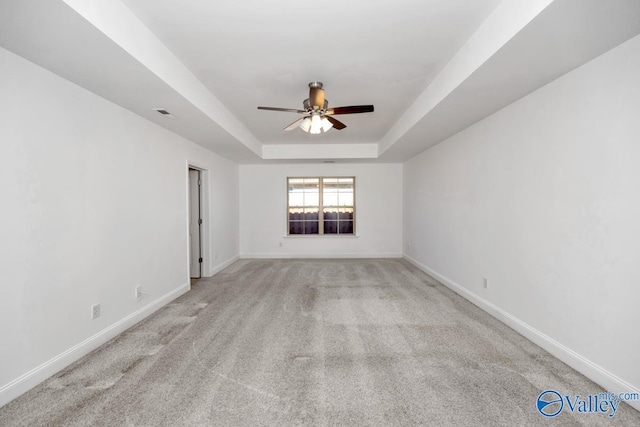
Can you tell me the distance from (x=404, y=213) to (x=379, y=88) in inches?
157

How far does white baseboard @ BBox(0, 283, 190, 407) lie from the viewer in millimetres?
1838

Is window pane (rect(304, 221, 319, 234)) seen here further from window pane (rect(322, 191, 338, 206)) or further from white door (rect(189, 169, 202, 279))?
white door (rect(189, 169, 202, 279))

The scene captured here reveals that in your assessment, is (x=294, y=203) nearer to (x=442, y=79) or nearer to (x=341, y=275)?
(x=341, y=275)

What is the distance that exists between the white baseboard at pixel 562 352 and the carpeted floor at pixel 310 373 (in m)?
0.06

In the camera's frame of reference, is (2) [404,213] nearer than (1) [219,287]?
No

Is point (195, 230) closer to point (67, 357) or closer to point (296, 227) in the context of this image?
point (296, 227)

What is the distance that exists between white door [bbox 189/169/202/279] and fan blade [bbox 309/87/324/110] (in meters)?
3.06

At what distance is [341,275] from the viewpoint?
5.19 metres

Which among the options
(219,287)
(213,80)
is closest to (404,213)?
(219,287)

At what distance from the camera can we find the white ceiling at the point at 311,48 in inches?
65.2

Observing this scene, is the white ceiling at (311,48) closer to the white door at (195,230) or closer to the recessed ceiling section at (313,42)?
the recessed ceiling section at (313,42)

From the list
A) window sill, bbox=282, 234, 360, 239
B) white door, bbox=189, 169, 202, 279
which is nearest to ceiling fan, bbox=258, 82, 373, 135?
white door, bbox=189, 169, 202, 279

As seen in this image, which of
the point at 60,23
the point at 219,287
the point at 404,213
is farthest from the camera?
the point at 404,213

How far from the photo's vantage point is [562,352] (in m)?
2.27
